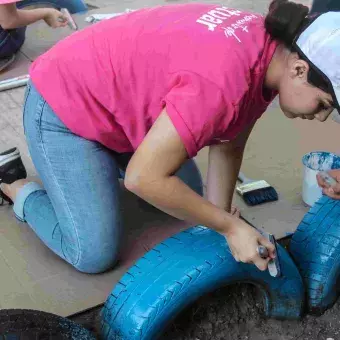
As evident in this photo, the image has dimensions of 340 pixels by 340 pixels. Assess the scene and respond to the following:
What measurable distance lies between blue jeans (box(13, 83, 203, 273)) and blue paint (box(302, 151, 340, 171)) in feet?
2.48

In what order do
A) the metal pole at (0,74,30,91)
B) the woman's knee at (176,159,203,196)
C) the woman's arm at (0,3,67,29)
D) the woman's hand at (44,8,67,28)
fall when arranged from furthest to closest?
1. the woman's hand at (44,8,67,28)
2. the metal pole at (0,74,30,91)
3. the woman's arm at (0,3,67,29)
4. the woman's knee at (176,159,203,196)

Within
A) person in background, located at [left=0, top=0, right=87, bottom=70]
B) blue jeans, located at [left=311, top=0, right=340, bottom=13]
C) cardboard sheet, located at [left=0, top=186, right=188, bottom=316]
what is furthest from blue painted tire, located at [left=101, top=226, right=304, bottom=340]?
person in background, located at [left=0, top=0, right=87, bottom=70]

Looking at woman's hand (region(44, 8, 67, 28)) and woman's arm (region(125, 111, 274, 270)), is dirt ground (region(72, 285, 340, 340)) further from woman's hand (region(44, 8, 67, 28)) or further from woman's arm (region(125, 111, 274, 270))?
woman's hand (region(44, 8, 67, 28))

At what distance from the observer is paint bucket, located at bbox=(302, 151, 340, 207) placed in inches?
83.6

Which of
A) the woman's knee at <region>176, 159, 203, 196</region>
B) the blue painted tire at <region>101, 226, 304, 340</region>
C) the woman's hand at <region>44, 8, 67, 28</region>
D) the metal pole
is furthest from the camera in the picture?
the woman's hand at <region>44, 8, 67, 28</region>

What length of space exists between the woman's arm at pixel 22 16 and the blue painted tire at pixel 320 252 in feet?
6.08

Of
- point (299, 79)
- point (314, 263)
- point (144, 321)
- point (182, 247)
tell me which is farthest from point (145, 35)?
point (314, 263)

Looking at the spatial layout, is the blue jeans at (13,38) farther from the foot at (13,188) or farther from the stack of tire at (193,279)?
the stack of tire at (193,279)

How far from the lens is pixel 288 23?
129cm

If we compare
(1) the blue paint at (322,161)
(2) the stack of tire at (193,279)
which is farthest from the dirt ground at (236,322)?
(1) the blue paint at (322,161)

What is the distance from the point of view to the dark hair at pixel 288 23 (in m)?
1.28

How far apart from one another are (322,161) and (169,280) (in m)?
0.92

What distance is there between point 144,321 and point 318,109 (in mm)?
672

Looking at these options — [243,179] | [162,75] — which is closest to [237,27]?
[162,75]
